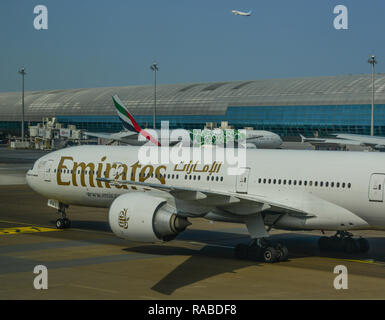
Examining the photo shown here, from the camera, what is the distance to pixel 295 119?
123 meters

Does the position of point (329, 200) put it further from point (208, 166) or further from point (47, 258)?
point (47, 258)

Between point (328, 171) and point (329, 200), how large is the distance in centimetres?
113

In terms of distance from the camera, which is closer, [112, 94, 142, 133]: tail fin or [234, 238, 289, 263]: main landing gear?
[234, 238, 289, 263]: main landing gear

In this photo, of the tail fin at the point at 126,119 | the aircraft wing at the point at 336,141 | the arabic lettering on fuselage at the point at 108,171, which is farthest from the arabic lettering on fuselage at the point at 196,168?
the tail fin at the point at 126,119

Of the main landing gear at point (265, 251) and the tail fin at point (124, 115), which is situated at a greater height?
the tail fin at point (124, 115)

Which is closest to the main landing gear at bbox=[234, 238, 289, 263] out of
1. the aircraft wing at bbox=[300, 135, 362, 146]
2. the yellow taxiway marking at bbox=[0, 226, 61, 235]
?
the yellow taxiway marking at bbox=[0, 226, 61, 235]

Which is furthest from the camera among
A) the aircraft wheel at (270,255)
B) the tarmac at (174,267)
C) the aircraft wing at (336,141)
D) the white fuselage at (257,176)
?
the aircraft wing at (336,141)

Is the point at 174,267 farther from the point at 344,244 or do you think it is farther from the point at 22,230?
the point at 22,230

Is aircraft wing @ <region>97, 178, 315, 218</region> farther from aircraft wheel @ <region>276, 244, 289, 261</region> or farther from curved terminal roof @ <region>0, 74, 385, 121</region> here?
curved terminal roof @ <region>0, 74, 385, 121</region>

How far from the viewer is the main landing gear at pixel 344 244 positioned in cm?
2702

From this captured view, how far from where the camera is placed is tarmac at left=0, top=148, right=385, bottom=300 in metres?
19.0

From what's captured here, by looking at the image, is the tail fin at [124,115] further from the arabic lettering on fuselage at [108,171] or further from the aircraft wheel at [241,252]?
the aircraft wheel at [241,252]

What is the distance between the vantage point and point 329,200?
24.2 meters

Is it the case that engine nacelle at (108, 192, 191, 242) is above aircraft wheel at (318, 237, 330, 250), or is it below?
above
